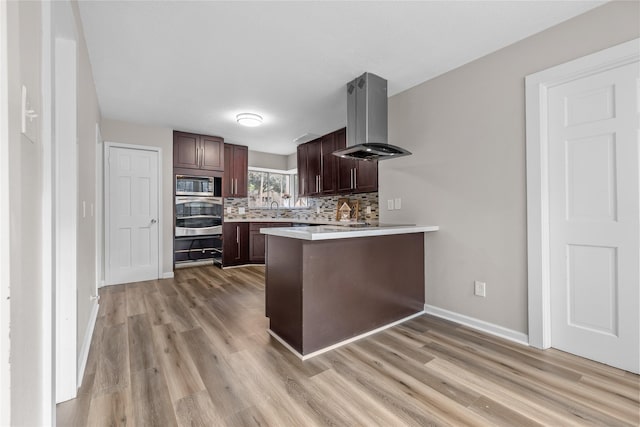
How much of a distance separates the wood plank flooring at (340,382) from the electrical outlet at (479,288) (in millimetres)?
325

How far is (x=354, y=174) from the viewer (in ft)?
13.8

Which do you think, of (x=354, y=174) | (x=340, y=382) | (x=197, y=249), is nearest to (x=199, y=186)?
(x=197, y=249)

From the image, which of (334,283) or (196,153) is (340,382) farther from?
(196,153)

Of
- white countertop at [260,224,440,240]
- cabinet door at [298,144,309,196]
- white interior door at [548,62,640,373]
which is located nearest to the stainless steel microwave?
cabinet door at [298,144,309,196]

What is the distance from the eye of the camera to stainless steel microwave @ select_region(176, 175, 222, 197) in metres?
4.79

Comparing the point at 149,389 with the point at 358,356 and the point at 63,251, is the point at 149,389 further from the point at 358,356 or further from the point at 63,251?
the point at 358,356

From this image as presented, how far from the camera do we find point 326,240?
2082 millimetres

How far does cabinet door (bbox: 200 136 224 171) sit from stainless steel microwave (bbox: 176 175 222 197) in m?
0.24

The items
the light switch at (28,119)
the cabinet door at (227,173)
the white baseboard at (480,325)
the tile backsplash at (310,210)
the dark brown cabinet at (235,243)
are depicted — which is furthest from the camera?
the cabinet door at (227,173)

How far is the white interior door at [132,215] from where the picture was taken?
403 centimetres

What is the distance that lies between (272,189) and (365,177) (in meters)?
2.95

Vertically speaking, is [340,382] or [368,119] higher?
[368,119]

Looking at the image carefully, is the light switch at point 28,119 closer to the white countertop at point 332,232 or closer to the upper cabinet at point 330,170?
the white countertop at point 332,232

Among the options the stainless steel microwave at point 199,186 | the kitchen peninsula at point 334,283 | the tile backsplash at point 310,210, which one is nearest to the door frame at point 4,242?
the kitchen peninsula at point 334,283
